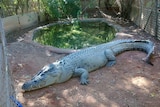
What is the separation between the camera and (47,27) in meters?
8.89

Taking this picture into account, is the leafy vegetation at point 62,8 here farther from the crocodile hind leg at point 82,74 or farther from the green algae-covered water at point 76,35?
the crocodile hind leg at point 82,74

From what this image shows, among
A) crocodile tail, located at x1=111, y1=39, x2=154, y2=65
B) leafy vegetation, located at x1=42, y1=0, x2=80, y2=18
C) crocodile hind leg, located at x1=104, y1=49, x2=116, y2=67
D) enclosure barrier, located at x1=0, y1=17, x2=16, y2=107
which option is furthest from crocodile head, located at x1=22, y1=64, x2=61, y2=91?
leafy vegetation, located at x1=42, y1=0, x2=80, y2=18

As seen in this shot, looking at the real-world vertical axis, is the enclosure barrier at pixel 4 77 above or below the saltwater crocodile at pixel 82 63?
above

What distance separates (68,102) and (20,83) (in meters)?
1.06

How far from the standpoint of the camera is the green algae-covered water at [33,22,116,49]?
22.9 ft

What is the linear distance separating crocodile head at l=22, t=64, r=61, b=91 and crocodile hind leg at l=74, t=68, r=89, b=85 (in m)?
0.38

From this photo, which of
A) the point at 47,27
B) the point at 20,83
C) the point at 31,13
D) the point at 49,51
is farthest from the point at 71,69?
the point at 31,13

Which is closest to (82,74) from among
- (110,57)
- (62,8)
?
(110,57)

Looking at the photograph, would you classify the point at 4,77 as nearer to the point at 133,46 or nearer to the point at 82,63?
the point at 82,63

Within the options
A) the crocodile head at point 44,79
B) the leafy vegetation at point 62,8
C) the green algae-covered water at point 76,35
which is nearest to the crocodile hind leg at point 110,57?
the crocodile head at point 44,79

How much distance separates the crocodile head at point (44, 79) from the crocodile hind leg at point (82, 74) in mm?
379

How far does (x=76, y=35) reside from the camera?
786cm

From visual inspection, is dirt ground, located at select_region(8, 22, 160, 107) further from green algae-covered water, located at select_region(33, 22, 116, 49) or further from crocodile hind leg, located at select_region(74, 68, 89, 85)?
green algae-covered water, located at select_region(33, 22, 116, 49)

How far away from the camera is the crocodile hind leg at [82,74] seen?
4141 mm
